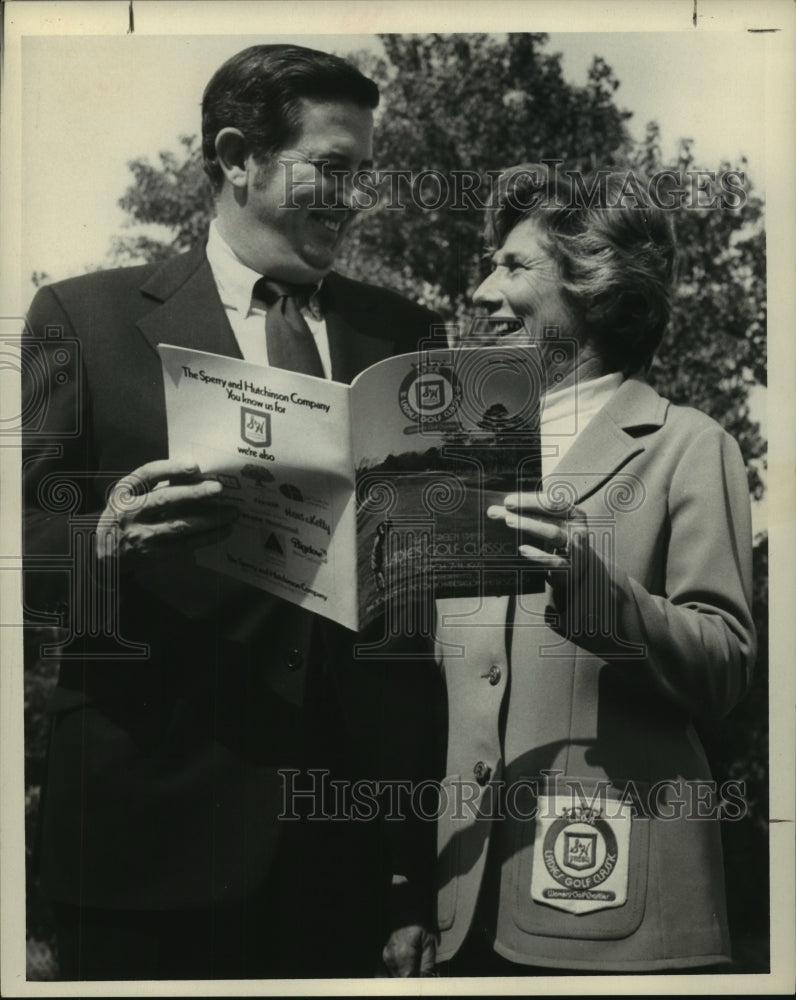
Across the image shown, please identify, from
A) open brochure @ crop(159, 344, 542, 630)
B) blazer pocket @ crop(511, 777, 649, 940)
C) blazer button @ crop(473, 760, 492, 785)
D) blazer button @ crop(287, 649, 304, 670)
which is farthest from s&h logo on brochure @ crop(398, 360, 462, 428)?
blazer pocket @ crop(511, 777, 649, 940)

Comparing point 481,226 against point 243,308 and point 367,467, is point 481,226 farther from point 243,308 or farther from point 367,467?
point 367,467

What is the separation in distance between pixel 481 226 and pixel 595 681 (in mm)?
1243

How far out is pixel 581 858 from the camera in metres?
3.48

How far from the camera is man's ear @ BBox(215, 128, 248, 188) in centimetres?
357

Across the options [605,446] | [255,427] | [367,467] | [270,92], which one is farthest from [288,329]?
[605,446]

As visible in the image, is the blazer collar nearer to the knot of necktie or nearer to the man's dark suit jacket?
the man's dark suit jacket

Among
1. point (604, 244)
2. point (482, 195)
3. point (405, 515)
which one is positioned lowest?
point (405, 515)

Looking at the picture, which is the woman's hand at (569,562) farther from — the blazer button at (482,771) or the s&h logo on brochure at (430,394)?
the blazer button at (482,771)

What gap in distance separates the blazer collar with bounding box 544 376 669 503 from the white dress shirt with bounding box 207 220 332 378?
0.68 metres

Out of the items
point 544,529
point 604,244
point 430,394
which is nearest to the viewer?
point 544,529

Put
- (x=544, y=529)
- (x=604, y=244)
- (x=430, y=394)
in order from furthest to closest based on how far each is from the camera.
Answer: (x=604, y=244) → (x=430, y=394) → (x=544, y=529)

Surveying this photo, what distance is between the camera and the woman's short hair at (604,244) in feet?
11.4

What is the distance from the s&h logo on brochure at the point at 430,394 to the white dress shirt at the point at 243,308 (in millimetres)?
277

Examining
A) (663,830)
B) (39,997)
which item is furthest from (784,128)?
(39,997)
